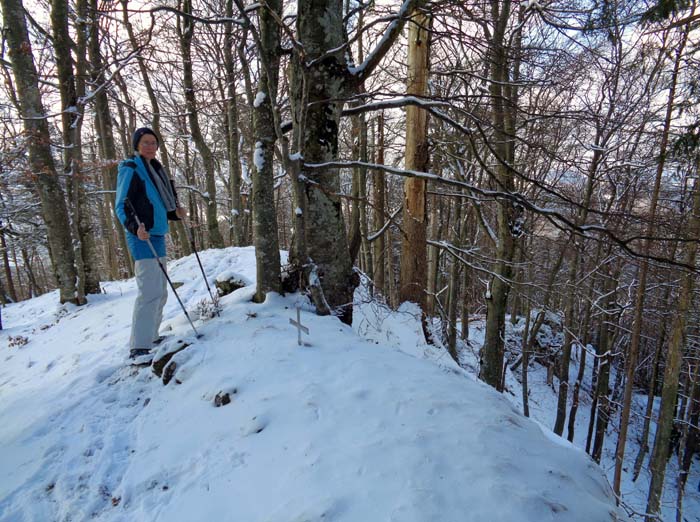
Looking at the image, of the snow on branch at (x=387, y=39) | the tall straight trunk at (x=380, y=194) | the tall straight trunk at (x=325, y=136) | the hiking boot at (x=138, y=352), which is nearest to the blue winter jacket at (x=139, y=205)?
the hiking boot at (x=138, y=352)

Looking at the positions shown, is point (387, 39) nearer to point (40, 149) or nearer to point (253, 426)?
point (253, 426)

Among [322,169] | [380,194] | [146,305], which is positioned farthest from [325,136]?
[380,194]

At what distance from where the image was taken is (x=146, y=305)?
337 centimetres

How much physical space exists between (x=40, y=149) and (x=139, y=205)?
16.0 ft

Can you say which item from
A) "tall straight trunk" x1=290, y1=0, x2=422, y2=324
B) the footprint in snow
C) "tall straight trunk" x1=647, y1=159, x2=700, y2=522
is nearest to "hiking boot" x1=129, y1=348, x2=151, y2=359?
"tall straight trunk" x1=290, y1=0, x2=422, y2=324

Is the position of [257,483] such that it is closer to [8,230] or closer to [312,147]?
[312,147]

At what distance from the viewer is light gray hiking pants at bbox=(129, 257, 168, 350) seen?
3346 millimetres

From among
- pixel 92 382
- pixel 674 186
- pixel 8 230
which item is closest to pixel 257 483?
pixel 92 382

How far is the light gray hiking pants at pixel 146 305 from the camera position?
3346mm

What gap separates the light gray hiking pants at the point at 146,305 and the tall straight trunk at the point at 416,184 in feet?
10.6

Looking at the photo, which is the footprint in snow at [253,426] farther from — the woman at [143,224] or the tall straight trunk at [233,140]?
the tall straight trunk at [233,140]

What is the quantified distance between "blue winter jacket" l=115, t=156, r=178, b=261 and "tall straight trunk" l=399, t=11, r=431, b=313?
3144 millimetres

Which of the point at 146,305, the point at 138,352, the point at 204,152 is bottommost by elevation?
the point at 138,352

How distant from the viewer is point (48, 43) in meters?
7.25
